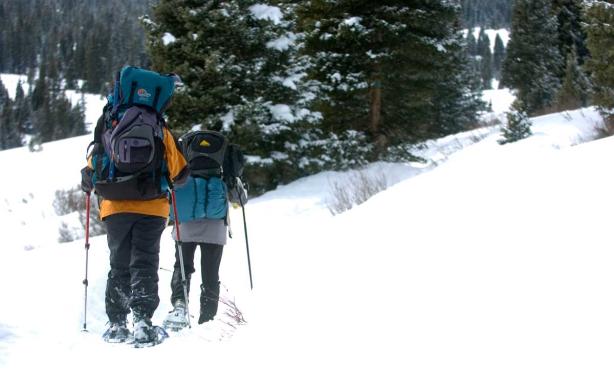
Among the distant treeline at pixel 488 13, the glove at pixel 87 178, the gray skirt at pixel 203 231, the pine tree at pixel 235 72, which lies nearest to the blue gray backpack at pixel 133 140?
the glove at pixel 87 178

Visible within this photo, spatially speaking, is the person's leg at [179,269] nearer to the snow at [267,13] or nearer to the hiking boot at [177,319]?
the hiking boot at [177,319]

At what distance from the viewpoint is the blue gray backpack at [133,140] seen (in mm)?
3686

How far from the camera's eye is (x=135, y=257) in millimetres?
3787

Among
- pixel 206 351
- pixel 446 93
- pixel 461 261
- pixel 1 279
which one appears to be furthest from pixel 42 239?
pixel 446 93

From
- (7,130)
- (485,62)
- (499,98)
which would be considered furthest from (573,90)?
(485,62)

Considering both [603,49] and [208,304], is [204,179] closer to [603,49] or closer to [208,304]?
[208,304]

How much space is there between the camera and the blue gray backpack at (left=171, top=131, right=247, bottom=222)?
456 cm

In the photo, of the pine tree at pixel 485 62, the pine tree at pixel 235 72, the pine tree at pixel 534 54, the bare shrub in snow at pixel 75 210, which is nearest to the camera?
the bare shrub in snow at pixel 75 210

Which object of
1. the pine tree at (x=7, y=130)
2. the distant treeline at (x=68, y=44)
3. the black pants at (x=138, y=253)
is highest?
the distant treeline at (x=68, y=44)

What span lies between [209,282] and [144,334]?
1038mm

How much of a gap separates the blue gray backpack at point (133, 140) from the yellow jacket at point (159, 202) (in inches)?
2.1

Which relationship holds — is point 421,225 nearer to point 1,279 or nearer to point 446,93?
point 1,279

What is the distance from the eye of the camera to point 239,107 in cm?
1124

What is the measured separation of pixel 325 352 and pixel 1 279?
4.32 meters
